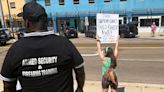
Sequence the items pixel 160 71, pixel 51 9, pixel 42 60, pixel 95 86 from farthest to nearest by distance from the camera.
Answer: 1. pixel 51 9
2. pixel 160 71
3. pixel 95 86
4. pixel 42 60

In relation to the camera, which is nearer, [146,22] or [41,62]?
[41,62]

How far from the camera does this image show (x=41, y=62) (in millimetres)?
2668

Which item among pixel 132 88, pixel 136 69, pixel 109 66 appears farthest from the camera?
pixel 136 69

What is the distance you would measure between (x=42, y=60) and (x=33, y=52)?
0.11 m

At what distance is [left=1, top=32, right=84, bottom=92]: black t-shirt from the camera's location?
2680 mm

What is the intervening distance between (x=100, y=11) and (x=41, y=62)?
130 feet

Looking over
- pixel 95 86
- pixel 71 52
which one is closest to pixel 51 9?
pixel 95 86

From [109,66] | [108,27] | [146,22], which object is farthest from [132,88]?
[146,22]

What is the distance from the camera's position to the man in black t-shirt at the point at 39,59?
2.68 metres

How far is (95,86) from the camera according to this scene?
324 inches

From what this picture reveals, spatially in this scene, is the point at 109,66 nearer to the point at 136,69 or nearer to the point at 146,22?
the point at 136,69

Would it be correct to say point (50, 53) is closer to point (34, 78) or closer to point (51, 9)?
point (34, 78)

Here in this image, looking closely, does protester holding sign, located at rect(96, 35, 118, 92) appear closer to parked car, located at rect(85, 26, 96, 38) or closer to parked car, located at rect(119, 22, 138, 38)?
parked car, located at rect(119, 22, 138, 38)

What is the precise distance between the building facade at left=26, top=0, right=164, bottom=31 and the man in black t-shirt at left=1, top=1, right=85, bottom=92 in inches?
1281
